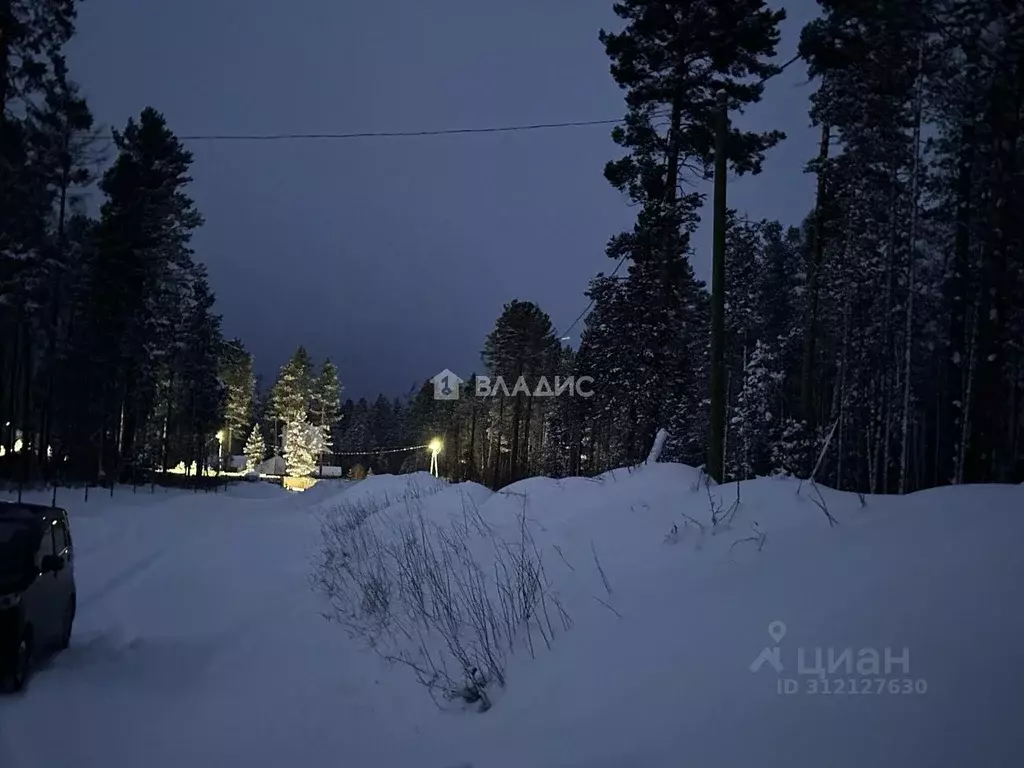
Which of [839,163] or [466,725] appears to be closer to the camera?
[466,725]

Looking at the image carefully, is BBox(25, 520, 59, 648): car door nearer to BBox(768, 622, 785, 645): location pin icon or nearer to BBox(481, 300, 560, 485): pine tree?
BBox(768, 622, 785, 645): location pin icon

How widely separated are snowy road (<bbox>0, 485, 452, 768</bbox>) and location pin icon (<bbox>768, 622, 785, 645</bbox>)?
Result: 277 centimetres

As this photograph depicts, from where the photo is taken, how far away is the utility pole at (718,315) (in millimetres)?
11758

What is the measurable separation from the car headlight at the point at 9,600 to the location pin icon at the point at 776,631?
249 inches

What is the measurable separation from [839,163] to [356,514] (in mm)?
20019

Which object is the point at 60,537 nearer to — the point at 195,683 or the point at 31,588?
the point at 31,588

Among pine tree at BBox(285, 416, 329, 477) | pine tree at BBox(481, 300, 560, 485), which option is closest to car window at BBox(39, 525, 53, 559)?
pine tree at BBox(481, 300, 560, 485)

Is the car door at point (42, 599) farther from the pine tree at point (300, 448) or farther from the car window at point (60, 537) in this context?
the pine tree at point (300, 448)

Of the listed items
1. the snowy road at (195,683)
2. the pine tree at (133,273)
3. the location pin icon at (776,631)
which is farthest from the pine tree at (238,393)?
the location pin icon at (776,631)

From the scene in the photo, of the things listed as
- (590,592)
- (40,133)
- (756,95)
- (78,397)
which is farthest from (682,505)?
(78,397)

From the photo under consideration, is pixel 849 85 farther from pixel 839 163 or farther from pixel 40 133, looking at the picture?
pixel 40 133

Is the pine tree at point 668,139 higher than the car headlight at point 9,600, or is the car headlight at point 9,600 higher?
the pine tree at point 668,139

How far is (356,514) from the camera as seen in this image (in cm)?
1777

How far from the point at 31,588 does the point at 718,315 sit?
10.4 m
